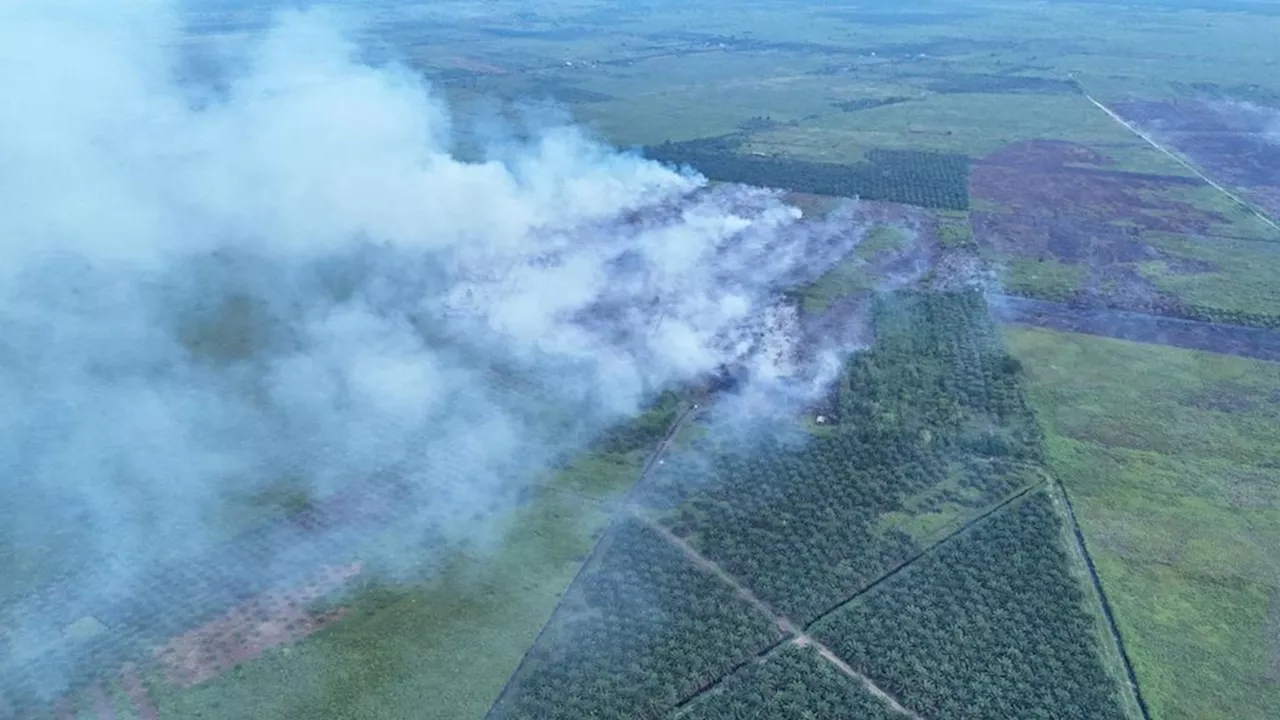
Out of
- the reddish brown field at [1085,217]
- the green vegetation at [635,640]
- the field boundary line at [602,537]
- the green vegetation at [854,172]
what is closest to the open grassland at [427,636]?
the field boundary line at [602,537]

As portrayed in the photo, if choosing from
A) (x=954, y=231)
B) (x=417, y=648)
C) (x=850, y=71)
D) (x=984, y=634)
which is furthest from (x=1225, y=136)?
(x=417, y=648)

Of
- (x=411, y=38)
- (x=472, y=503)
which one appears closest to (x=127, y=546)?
(x=472, y=503)

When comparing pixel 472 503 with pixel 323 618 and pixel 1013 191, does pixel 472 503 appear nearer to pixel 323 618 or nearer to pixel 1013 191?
pixel 323 618

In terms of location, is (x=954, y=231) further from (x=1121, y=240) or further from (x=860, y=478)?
(x=860, y=478)

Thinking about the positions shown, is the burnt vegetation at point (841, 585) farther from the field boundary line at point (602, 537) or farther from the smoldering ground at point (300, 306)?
the smoldering ground at point (300, 306)

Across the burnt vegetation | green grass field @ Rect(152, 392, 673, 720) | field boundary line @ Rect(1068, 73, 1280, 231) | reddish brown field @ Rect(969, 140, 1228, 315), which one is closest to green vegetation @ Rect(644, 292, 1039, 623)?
the burnt vegetation

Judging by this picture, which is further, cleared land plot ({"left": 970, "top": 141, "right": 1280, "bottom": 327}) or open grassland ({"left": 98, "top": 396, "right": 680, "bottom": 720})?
cleared land plot ({"left": 970, "top": 141, "right": 1280, "bottom": 327})

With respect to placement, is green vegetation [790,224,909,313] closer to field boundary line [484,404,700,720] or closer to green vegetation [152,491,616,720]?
field boundary line [484,404,700,720]
